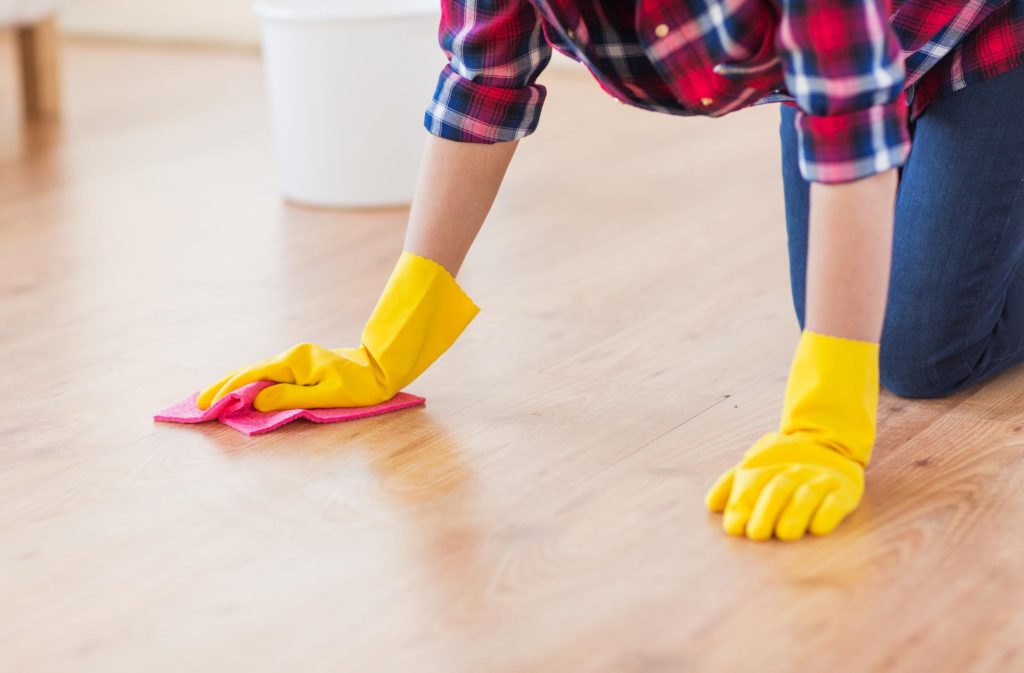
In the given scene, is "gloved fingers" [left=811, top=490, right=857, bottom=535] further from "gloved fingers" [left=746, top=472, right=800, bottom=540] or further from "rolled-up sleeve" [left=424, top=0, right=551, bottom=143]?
"rolled-up sleeve" [left=424, top=0, right=551, bottom=143]

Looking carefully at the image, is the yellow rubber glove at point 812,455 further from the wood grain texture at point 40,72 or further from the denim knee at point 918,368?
the wood grain texture at point 40,72

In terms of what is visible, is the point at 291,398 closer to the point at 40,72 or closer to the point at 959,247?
the point at 959,247

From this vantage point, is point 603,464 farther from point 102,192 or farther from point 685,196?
point 102,192

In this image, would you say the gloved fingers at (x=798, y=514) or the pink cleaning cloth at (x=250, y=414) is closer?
the gloved fingers at (x=798, y=514)

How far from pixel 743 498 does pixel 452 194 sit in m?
0.44

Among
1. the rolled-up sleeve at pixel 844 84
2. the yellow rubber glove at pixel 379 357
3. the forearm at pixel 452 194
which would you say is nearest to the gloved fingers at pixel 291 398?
the yellow rubber glove at pixel 379 357

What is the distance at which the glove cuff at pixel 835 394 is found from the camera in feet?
3.85

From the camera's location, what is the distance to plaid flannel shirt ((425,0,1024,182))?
1.10 m

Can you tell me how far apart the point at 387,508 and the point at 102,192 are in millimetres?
1452

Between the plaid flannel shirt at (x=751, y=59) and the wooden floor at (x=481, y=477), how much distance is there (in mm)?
301

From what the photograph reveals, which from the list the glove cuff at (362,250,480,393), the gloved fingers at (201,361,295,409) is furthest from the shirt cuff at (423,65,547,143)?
the gloved fingers at (201,361,295,409)

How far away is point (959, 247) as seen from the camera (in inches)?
57.2

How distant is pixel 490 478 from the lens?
4.24 feet

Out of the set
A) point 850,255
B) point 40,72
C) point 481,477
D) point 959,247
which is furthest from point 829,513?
point 40,72
